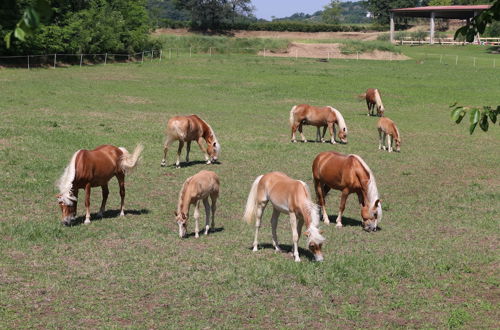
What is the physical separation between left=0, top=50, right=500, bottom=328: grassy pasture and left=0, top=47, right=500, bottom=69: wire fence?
24.0 metres

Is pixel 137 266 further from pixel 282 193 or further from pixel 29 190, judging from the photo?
pixel 29 190

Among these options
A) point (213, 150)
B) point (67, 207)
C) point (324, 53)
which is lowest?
point (67, 207)

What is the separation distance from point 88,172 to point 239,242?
3742mm

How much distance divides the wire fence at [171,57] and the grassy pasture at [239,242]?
24038 millimetres

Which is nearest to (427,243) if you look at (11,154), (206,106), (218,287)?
(218,287)

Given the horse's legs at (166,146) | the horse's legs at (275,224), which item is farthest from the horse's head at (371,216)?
the horse's legs at (166,146)

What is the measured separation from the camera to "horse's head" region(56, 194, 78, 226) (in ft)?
45.0

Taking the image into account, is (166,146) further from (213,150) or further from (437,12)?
(437,12)

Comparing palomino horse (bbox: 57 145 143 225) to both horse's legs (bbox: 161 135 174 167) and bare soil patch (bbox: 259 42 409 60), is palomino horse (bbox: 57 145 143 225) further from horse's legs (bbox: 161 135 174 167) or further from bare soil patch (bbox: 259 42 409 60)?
bare soil patch (bbox: 259 42 409 60)

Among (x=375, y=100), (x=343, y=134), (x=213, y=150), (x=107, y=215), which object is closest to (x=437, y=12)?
(x=375, y=100)

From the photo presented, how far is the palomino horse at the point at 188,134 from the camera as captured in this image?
70.4 feet

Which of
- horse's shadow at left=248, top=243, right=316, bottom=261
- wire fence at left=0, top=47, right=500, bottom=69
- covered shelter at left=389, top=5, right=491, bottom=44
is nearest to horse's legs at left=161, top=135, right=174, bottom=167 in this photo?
horse's shadow at left=248, top=243, right=316, bottom=261

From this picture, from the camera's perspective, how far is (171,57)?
73.4m

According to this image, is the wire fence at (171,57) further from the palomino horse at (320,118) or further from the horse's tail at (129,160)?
the horse's tail at (129,160)
